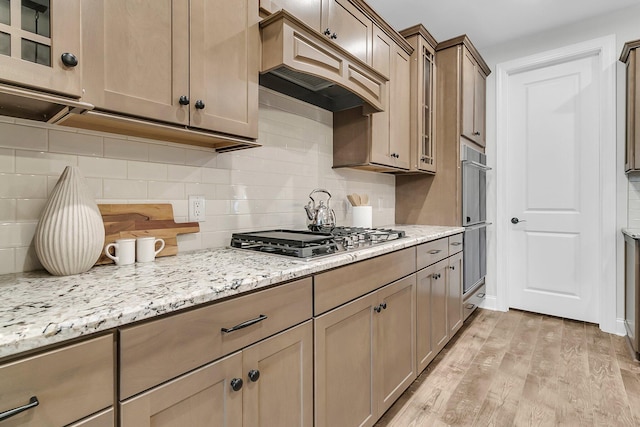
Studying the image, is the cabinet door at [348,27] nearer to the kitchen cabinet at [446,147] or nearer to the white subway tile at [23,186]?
the kitchen cabinet at [446,147]

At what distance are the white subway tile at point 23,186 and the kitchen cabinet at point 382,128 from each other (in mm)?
1665

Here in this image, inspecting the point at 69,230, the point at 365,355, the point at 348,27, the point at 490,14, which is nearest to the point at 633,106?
the point at 490,14

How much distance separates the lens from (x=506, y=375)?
7.09 ft

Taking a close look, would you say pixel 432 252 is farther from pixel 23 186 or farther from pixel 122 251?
pixel 23 186

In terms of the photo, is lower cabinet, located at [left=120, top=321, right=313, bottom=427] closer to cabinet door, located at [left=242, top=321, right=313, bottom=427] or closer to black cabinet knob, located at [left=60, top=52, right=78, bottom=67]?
cabinet door, located at [left=242, top=321, right=313, bottom=427]

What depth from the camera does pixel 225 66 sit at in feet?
4.21

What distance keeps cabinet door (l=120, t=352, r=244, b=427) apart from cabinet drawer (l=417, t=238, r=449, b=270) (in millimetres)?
1368

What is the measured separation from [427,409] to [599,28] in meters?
3.51

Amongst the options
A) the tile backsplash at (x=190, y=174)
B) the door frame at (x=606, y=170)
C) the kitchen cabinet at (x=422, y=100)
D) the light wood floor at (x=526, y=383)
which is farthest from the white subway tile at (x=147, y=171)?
the door frame at (x=606, y=170)

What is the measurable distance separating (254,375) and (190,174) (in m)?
0.95

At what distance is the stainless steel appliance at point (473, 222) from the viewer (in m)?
2.89

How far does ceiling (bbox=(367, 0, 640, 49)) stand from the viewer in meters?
2.73

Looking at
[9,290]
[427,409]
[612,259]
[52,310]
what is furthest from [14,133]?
[612,259]

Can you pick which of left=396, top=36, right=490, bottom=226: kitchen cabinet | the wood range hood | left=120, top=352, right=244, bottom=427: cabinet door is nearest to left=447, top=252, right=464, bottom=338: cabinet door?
left=396, top=36, right=490, bottom=226: kitchen cabinet
